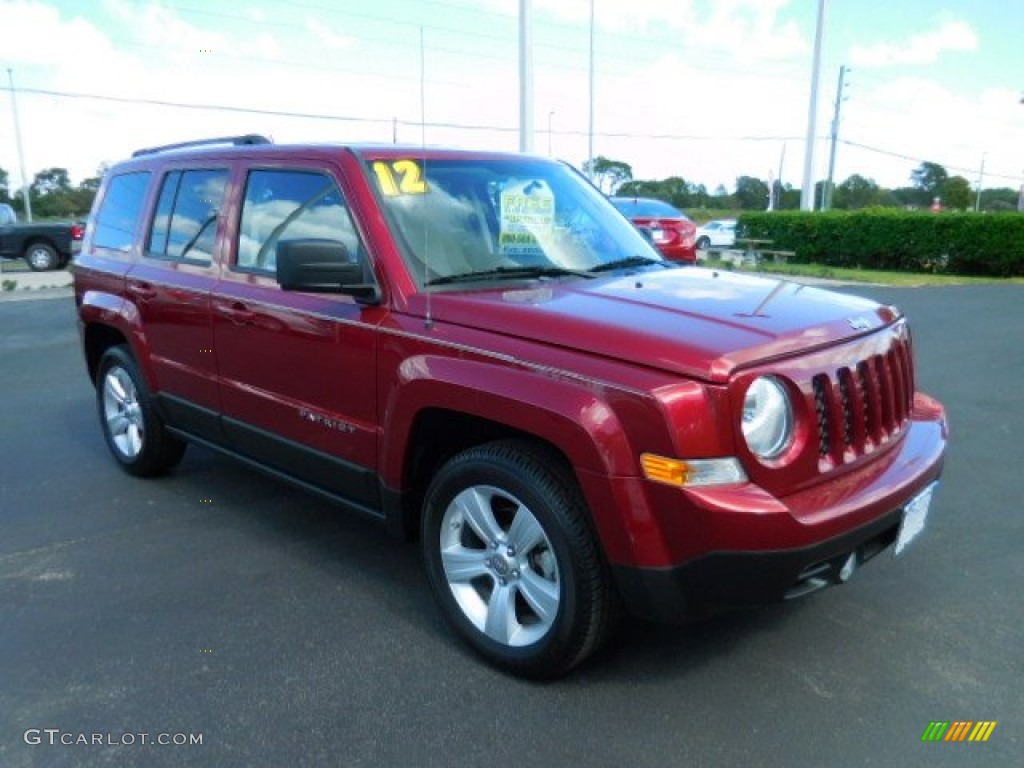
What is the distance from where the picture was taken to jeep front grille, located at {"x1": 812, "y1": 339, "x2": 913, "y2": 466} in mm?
2713

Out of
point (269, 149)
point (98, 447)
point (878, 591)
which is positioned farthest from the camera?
point (98, 447)

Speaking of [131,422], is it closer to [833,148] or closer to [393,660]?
[393,660]

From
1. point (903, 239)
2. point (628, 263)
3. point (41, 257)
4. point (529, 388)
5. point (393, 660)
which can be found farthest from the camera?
point (903, 239)

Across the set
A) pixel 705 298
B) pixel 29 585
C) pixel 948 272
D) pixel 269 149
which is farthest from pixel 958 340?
pixel 948 272

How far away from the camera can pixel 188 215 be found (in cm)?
447

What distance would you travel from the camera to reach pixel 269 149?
3963mm

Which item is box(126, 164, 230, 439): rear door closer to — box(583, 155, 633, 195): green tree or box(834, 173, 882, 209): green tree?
box(583, 155, 633, 195): green tree

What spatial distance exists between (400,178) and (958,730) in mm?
2835

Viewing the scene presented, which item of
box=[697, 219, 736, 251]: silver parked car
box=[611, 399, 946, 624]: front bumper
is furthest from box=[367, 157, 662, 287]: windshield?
box=[697, 219, 736, 251]: silver parked car

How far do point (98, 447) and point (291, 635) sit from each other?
130 inches

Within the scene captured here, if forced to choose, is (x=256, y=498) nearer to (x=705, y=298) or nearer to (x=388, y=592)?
(x=388, y=592)

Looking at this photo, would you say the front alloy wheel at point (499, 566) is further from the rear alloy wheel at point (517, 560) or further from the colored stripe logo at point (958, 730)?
the colored stripe logo at point (958, 730)

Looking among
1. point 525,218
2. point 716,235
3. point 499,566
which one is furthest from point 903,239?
point 499,566

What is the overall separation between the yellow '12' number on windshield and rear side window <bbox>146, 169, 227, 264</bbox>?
3.47 ft
